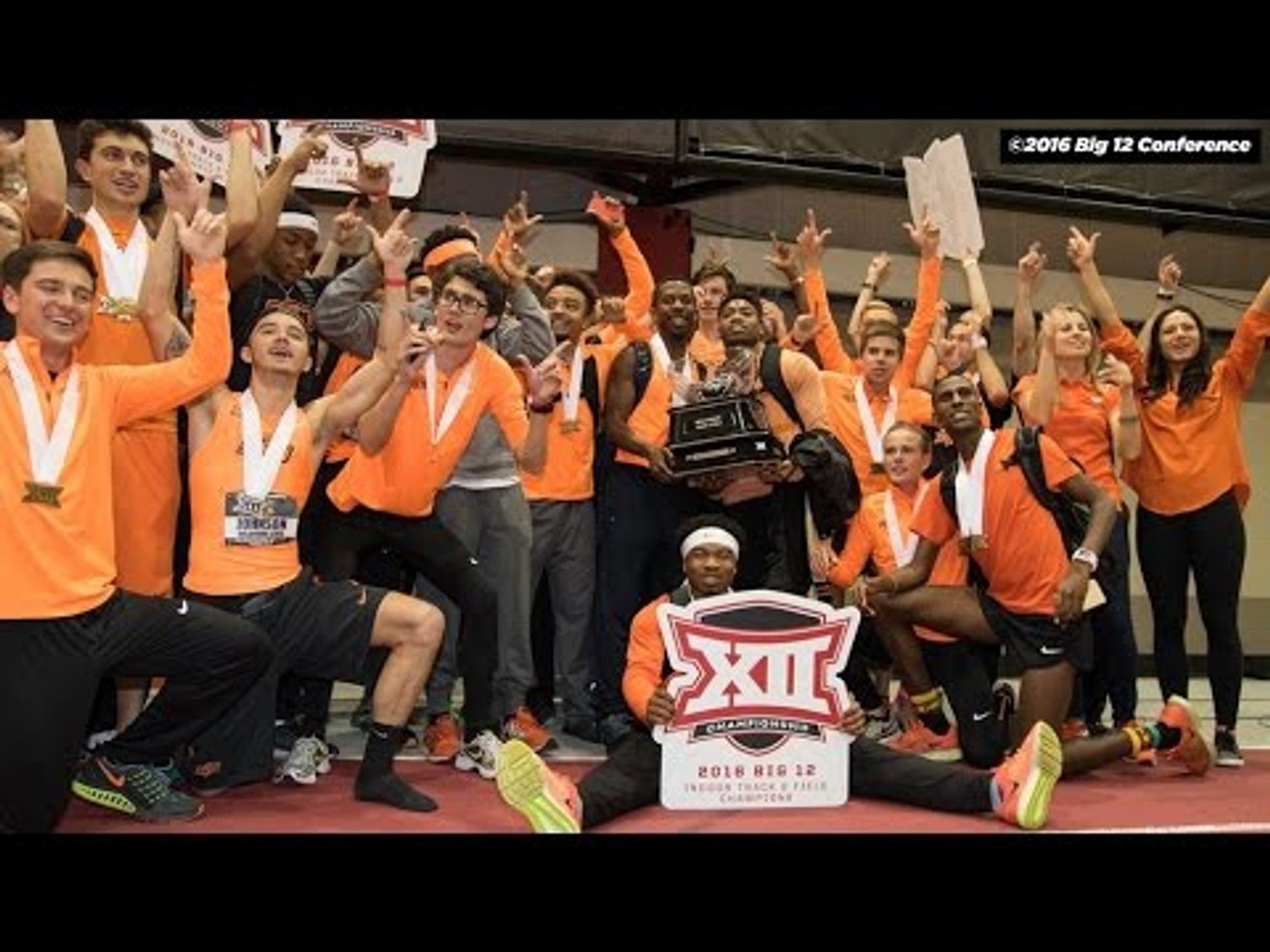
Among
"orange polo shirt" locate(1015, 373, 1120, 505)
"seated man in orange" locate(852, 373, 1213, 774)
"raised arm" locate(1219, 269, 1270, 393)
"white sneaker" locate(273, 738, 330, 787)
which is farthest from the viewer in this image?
"orange polo shirt" locate(1015, 373, 1120, 505)

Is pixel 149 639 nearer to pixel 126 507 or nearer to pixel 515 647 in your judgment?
pixel 126 507

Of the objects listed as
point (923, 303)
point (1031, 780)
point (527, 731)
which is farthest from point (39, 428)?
point (923, 303)

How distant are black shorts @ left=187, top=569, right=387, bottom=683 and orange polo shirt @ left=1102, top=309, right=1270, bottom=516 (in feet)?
11.4

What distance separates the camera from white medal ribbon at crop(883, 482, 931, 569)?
590cm

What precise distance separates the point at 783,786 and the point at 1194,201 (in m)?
7.80

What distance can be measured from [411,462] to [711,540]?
1.17 meters

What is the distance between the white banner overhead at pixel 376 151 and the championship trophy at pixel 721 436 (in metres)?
2.13

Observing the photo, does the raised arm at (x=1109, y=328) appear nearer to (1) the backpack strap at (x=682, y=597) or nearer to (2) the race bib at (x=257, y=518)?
(1) the backpack strap at (x=682, y=597)

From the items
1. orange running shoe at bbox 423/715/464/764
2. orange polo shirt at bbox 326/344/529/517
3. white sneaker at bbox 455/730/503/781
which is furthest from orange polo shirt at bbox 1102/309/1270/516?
orange running shoe at bbox 423/715/464/764

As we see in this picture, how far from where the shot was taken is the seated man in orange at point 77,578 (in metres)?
3.88

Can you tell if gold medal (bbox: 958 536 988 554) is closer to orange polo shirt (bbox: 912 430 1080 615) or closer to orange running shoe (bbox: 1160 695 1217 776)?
orange polo shirt (bbox: 912 430 1080 615)

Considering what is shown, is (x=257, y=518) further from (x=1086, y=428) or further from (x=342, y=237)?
(x=1086, y=428)

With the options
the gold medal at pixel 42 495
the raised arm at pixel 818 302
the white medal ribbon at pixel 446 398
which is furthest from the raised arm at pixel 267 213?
the raised arm at pixel 818 302

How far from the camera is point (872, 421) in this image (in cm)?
622
